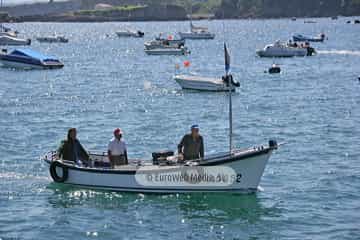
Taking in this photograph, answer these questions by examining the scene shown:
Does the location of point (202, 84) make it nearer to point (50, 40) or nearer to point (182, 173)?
point (182, 173)

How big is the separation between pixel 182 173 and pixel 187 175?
6.3 inches

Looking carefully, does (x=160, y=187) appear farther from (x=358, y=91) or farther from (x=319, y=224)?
(x=358, y=91)

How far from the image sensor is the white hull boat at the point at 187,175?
27.2 meters

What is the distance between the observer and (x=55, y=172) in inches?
1141

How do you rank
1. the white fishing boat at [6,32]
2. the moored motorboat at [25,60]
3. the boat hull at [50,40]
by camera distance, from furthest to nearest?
the boat hull at [50,40]
the white fishing boat at [6,32]
the moored motorboat at [25,60]

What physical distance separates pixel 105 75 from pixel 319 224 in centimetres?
5406

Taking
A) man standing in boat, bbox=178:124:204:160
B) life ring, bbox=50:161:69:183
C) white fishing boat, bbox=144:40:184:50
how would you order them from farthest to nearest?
white fishing boat, bbox=144:40:184:50 → life ring, bbox=50:161:69:183 → man standing in boat, bbox=178:124:204:160

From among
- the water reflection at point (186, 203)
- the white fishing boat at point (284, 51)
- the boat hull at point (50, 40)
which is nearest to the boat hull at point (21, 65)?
the white fishing boat at point (284, 51)

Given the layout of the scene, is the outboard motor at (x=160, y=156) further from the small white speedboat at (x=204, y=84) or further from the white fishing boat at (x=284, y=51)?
the white fishing boat at (x=284, y=51)

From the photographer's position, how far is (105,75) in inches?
3068

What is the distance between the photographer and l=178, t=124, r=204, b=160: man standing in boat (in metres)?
27.7

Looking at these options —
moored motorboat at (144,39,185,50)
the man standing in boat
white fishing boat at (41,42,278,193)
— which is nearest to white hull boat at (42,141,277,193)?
white fishing boat at (41,42,278,193)

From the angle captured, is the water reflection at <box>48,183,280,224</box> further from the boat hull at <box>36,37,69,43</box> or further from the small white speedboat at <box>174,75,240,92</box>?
the boat hull at <box>36,37,69,43</box>

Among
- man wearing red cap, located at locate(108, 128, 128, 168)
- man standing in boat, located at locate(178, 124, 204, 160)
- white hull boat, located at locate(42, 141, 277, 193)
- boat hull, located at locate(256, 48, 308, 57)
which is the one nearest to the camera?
white hull boat, located at locate(42, 141, 277, 193)
